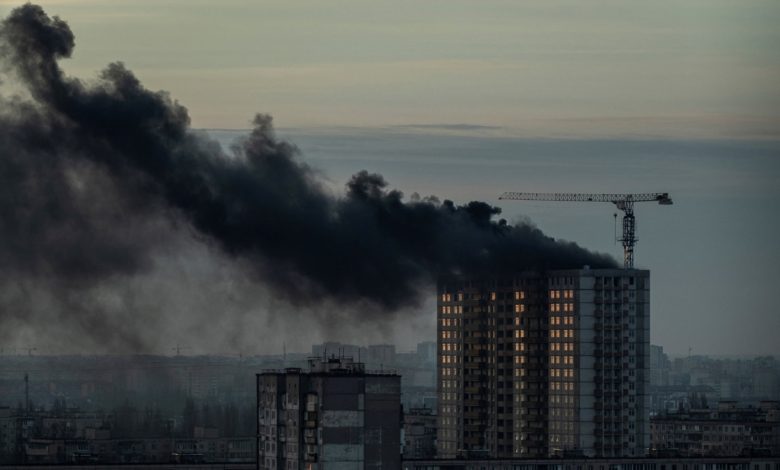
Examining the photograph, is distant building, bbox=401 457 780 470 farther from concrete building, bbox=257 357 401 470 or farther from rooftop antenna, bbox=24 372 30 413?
rooftop antenna, bbox=24 372 30 413

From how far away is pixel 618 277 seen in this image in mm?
135875

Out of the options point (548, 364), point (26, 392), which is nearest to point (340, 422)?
point (548, 364)

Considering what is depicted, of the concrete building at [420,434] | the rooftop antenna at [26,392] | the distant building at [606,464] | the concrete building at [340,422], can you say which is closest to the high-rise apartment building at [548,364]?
the concrete building at [420,434]

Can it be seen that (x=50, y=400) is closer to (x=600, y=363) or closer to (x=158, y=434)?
(x=158, y=434)

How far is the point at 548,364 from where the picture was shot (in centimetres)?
13738

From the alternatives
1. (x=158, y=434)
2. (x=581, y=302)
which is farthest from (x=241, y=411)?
(x=581, y=302)

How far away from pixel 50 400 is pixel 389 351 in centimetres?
3717

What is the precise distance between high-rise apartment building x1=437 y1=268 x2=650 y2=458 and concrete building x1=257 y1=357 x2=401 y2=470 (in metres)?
45.7

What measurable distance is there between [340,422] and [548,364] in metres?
52.5

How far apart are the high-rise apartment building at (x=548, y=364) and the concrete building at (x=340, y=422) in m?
45.7

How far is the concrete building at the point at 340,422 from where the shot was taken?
85.3m

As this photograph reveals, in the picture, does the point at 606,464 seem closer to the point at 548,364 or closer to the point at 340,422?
the point at 548,364

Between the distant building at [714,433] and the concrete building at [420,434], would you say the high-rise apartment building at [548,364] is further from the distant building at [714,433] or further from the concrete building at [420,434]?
the distant building at [714,433]

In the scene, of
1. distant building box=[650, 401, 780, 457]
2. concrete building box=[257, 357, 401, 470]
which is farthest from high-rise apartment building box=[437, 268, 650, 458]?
concrete building box=[257, 357, 401, 470]
